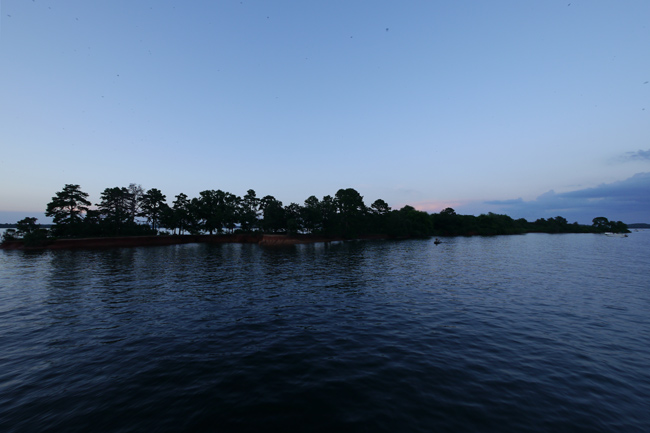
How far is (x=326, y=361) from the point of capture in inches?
462

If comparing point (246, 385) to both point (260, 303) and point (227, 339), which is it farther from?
point (260, 303)

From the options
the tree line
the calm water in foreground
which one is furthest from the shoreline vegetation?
the calm water in foreground

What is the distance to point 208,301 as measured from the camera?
22.0 meters

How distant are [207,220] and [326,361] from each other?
11465 centimetres

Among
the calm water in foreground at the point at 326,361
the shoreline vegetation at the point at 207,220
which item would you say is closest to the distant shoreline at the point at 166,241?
the shoreline vegetation at the point at 207,220

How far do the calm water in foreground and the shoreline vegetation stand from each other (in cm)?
8202

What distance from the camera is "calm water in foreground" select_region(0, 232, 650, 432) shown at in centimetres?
802

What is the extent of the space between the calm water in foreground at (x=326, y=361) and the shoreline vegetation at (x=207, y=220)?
269 ft

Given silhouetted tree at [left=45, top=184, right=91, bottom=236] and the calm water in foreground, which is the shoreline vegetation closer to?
silhouetted tree at [left=45, top=184, right=91, bottom=236]

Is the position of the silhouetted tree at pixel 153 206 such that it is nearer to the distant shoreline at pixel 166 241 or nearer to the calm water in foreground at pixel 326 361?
the distant shoreline at pixel 166 241

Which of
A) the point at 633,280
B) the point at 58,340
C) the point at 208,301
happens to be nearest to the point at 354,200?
the point at 633,280

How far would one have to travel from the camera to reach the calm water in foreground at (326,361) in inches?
316

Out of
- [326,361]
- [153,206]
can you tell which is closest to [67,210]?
[153,206]

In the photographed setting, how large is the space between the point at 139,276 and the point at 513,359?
40.6 meters
